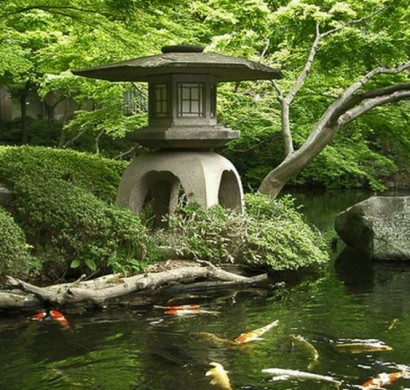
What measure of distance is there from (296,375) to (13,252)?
441 cm

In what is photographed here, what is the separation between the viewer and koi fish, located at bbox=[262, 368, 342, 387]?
22.6 ft

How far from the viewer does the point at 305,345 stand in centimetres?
807

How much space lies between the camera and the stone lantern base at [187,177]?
12.2m

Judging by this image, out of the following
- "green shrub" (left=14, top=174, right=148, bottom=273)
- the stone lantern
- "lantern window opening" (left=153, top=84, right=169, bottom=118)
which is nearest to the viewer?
"green shrub" (left=14, top=174, right=148, bottom=273)

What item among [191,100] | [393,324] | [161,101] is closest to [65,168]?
[161,101]

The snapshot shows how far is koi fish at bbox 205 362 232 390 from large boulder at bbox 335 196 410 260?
791cm

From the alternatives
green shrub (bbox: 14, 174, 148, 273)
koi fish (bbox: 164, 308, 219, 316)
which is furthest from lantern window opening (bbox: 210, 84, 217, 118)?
koi fish (bbox: 164, 308, 219, 316)

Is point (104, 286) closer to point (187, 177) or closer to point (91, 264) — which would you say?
point (91, 264)

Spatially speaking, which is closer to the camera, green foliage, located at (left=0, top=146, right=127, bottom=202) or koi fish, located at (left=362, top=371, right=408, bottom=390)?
koi fish, located at (left=362, top=371, right=408, bottom=390)

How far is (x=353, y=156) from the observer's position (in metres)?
20.0

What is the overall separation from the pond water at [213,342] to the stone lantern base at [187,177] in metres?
2.07

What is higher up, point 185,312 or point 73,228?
point 73,228

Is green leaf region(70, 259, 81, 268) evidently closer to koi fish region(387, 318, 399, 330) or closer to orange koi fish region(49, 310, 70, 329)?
orange koi fish region(49, 310, 70, 329)

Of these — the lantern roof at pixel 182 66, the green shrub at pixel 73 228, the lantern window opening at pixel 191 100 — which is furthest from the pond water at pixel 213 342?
the lantern roof at pixel 182 66
